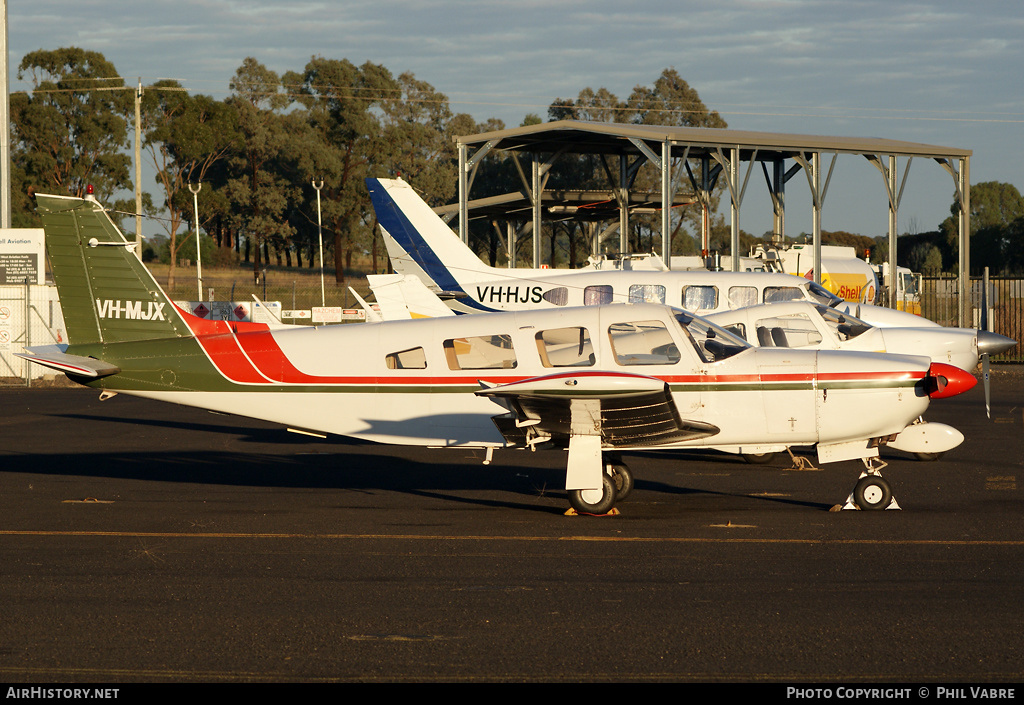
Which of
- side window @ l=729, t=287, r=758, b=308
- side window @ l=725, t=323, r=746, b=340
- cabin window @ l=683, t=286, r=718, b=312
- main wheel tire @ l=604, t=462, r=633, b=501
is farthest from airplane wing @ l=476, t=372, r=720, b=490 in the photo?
side window @ l=729, t=287, r=758, b=308

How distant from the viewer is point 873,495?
10148mm

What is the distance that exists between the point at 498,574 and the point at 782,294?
13506 millimetres

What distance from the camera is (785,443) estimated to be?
1029 centimetres

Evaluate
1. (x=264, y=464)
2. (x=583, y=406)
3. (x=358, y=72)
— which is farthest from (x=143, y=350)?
(x=358, y=72)

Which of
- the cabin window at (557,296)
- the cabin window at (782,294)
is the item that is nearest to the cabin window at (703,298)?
the cabin window at (782,294)

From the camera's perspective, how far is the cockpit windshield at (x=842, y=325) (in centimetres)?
1422

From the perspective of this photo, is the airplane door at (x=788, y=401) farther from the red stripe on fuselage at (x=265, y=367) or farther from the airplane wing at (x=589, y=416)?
the red stripe on fuselage at (x=265, y=367)

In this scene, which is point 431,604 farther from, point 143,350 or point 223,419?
point 223,419

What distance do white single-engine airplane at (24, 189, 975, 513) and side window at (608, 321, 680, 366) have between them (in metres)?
0.01

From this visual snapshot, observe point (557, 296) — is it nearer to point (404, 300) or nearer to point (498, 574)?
point (404, 300)

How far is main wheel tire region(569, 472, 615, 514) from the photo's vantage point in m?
10.1

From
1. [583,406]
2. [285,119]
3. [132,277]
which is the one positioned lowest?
[583,406]

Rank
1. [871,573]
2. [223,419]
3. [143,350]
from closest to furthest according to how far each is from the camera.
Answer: [871,573]
[143,350]
[223,419]
